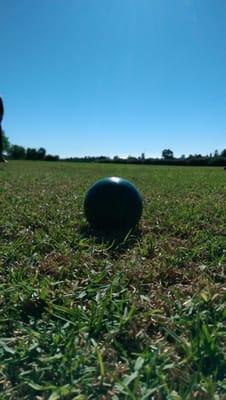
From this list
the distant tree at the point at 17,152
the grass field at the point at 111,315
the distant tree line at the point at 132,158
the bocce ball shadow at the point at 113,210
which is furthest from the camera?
the distant tree at the point at 17,152

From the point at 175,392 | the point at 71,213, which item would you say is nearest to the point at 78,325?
the point at 175,392

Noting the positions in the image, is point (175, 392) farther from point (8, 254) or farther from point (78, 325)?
point (8, 254)

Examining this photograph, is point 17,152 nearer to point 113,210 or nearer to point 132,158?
point 132,158

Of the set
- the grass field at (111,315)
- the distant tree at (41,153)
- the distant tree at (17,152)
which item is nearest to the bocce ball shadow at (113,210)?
the grass field at (111,315)

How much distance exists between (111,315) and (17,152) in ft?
293

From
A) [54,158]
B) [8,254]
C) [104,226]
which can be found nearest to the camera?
[8,254]

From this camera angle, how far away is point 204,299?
2158 mm

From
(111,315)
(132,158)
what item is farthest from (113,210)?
(132,158)

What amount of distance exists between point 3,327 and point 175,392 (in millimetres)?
966

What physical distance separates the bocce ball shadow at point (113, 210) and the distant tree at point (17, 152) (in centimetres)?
8251

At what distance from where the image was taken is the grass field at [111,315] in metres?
1.50

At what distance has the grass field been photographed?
4.92ft

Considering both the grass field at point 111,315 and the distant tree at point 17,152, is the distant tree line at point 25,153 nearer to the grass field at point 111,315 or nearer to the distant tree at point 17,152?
the distant tree at point 17,152

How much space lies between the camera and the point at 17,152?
87.4m
